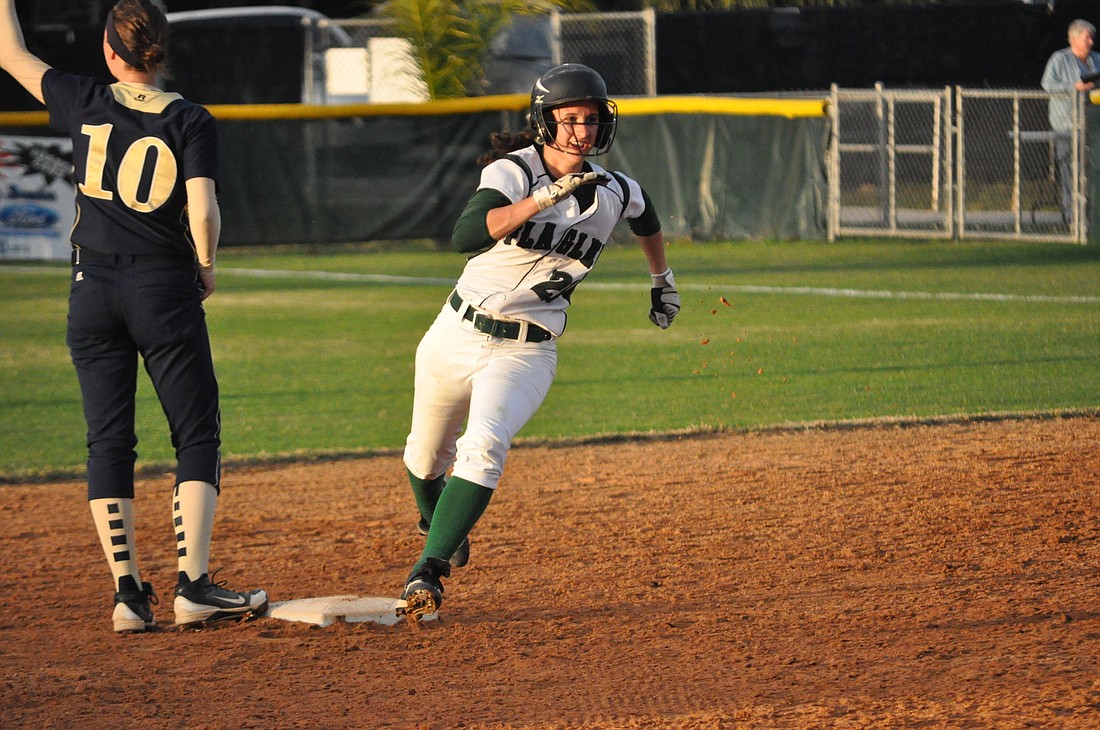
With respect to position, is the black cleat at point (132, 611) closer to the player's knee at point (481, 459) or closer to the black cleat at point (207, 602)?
the black cleat at point (207, 602)

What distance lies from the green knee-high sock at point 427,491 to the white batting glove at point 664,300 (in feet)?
3.22

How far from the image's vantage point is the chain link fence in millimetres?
Answer: 17625

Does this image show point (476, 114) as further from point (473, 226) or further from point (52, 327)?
point (473, 226)

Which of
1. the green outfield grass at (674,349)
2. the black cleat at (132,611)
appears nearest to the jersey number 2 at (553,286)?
the black cleat at (132,611)

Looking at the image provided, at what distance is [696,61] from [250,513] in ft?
60.9

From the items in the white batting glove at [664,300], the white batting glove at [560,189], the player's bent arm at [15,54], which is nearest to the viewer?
the white batting glove at [560,189]

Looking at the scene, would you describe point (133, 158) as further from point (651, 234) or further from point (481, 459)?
→ point (651, 234)

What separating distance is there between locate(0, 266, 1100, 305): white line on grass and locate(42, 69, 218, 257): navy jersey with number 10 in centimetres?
903

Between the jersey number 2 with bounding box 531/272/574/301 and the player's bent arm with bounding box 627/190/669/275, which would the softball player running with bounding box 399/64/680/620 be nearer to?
the jersey number 2 with bounding box 531/272/574/301

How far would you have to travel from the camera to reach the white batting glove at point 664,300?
5.53 m

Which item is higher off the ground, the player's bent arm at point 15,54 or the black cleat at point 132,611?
the player's bent arm at point 15,54

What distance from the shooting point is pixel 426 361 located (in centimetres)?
504

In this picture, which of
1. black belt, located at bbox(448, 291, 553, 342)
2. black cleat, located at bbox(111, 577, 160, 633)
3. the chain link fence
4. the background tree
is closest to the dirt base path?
black cleat, located at bbox(111, 577, 160, 633)

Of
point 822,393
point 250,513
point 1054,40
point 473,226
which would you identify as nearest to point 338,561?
point 250,513
